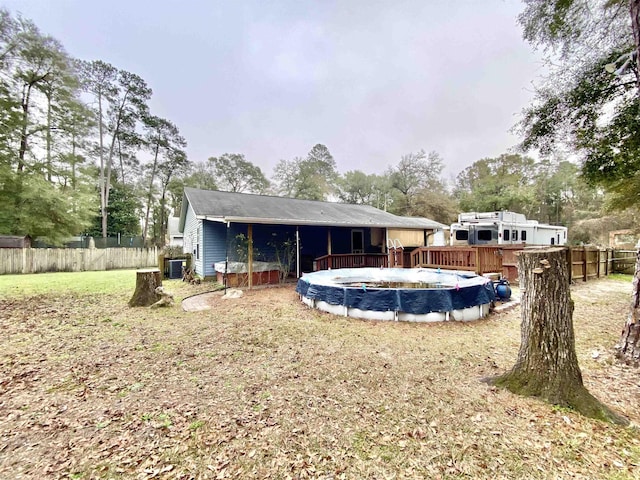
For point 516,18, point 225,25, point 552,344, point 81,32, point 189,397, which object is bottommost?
point 189,397

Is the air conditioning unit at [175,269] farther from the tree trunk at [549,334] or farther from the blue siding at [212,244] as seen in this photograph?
the tree trunk at [549,334]

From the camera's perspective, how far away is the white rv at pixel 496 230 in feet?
41.3

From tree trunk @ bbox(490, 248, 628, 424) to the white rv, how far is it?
11.3 m

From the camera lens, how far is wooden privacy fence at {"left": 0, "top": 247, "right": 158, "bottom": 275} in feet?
42.1

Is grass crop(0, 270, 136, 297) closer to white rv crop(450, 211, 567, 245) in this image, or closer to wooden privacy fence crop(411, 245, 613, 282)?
wooden privacy fence crop(411, 245, 613, 282)

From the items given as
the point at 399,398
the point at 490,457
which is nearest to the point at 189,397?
the point at 399,398

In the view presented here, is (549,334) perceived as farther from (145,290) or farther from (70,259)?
(70,259)

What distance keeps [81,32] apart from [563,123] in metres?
19.0

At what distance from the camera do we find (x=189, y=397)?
281 centimetres

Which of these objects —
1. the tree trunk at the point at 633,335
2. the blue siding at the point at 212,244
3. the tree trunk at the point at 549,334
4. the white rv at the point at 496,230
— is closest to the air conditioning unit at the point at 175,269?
the blue siding at the point at 212,244

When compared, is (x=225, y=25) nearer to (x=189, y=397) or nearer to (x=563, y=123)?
(x=563, y=123)

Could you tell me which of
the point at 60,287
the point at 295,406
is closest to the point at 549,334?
the point at 295,406

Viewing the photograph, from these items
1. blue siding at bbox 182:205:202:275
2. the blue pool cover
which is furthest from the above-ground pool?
blue siding at bbox 182:205:202:275

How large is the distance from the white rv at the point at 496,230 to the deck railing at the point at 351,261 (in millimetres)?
4568
